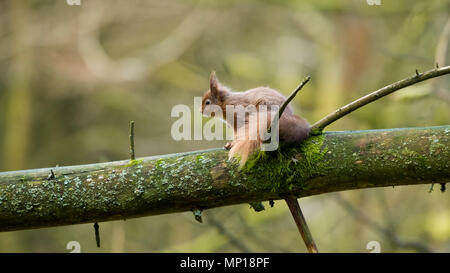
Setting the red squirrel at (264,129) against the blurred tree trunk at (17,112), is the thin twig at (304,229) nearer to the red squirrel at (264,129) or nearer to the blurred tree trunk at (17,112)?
the red squirrel at (264,129)

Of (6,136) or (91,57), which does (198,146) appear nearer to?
(91,57)

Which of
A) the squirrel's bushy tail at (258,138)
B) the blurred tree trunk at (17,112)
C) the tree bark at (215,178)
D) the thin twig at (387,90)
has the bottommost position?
the tree bark at (215,178)

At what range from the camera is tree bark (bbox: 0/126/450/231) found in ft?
8.27

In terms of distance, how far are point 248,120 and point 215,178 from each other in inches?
27.7

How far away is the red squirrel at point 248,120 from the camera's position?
2643 mm

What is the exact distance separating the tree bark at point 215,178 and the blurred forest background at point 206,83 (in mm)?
1678

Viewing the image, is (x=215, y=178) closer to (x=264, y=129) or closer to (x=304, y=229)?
(x=264, y=129)

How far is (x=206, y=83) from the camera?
6.85 m

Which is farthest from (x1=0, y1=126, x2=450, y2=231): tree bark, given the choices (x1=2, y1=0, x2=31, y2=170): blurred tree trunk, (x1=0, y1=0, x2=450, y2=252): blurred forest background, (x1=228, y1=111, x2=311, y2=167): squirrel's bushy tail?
(x1=2, y1=0, x2=31, y2=170): blurred tree trunk

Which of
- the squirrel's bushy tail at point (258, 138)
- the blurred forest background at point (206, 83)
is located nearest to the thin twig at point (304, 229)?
the squirrel's bushy tail at point (258, 138)

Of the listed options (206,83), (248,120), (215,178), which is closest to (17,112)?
(206,83)

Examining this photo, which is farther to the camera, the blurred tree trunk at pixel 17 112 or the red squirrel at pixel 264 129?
the blurred tree trunk at pixel 17 112

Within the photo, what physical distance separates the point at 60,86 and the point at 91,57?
149 centimetres

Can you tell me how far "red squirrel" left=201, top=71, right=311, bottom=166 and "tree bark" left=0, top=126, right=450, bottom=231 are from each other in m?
0.06
